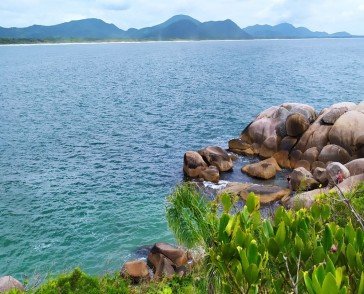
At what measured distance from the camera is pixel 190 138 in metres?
43.6

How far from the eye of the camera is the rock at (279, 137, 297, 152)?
35844mm

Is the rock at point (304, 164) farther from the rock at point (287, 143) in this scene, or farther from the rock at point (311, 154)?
the rock at point (287, 143)

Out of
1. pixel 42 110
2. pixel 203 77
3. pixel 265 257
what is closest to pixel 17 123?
pixel 42 110

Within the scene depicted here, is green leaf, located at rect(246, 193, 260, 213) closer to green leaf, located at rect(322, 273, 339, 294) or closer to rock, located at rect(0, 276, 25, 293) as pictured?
green leaf, located at rect(322, 273, 339, 294)

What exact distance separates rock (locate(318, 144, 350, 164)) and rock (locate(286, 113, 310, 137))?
359cm

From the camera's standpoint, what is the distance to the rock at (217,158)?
34219 mm

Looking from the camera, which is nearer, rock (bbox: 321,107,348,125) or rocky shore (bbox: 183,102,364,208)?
rocky shore (bbox: 183,102,364,208)

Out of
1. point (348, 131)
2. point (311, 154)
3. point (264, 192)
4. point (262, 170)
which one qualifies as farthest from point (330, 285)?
point (311, 154)

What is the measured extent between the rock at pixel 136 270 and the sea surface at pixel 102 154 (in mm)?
1361

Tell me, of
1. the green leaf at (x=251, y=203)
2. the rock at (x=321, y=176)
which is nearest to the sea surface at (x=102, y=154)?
the rock at (x=321, y=176)

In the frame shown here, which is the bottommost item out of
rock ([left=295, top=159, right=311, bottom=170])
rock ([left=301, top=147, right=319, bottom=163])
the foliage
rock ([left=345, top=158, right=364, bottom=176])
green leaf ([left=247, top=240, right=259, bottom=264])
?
rock ([left=295, top=159, right=311, bottom=170])

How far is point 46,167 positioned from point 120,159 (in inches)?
244

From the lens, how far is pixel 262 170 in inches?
1289

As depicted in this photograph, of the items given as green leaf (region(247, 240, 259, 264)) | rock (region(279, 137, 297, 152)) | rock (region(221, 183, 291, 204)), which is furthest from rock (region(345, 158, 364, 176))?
green leaf (region(247, 240, 259, 264))
